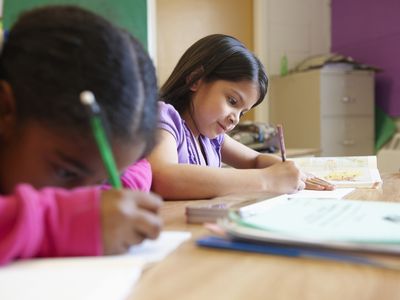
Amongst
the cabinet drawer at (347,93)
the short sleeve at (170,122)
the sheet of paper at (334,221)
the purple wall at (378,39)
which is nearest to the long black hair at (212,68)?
the short sleeve at (170,122)

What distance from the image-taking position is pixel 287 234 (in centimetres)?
47

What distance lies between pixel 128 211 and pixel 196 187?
44cm

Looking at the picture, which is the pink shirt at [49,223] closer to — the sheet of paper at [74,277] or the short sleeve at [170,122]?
the sheet of paper at [74,277]

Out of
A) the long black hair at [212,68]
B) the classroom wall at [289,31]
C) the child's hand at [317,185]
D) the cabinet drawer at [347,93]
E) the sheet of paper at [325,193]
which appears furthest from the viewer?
the classroom wall at [289,31]

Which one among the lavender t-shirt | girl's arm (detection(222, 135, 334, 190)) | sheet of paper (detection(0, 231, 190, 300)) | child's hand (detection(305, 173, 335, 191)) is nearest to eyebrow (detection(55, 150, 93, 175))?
sheet of paper (detection(0, 231, 190, 300))

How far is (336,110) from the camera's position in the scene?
278cm

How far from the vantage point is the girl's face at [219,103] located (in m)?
1.15

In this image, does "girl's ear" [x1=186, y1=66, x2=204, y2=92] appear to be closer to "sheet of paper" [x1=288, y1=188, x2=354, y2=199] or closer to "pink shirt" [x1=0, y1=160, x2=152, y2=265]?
"sheet of paper" [x1=288, y1=188, x2=354, y2=199]

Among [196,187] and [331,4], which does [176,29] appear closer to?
[331,4]

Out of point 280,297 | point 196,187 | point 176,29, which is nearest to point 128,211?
point 280,297

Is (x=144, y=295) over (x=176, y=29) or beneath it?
beneath

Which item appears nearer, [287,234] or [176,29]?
[287,234]

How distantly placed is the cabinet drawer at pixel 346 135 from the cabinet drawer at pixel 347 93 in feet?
0.16

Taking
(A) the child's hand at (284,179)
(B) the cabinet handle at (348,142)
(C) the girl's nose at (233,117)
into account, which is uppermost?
(C) the girl's nose at (233,117)
